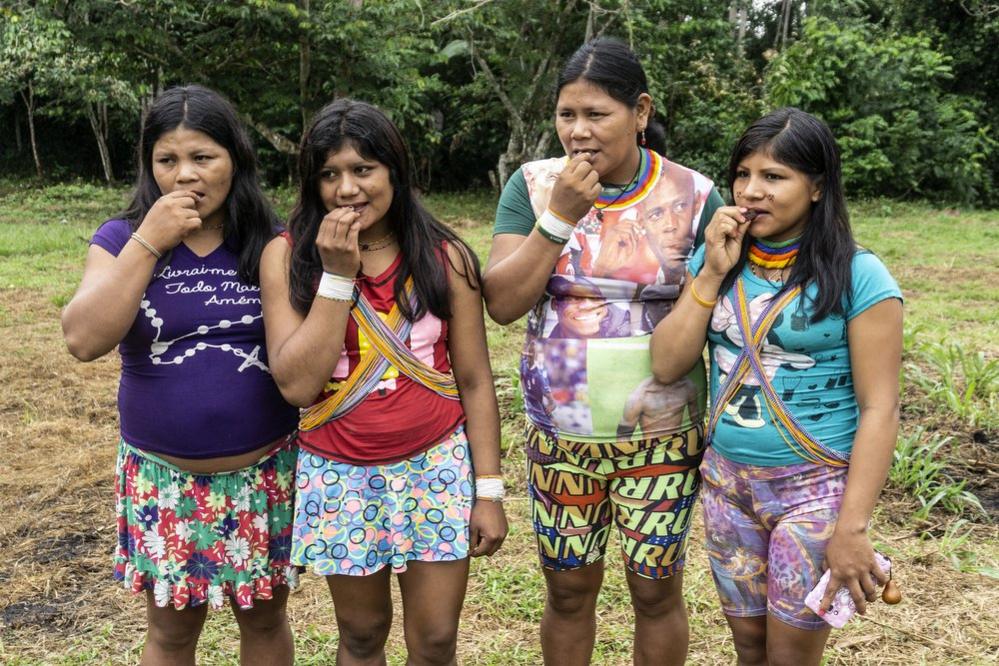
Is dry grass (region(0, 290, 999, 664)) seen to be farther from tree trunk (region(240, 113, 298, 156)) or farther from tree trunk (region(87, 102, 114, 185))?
tree trunk (region(87, 102, 114, 185))

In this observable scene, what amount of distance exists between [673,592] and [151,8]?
11278 millimetres

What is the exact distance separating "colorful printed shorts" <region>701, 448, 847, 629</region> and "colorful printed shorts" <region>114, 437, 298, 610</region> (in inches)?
43.1

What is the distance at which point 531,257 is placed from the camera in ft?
6.88

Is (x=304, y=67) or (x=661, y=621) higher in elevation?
(x=304, y=67)

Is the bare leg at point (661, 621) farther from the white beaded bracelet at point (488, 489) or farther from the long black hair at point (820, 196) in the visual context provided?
the long black hair at point (820, 196)

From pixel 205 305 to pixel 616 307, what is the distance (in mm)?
991

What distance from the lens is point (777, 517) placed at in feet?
6.66

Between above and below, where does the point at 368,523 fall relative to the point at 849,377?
below

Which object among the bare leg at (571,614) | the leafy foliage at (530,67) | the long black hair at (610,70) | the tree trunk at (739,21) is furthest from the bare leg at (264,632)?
the tree trunk at (739,21)

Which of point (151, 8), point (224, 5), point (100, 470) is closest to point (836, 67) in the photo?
point (224, 5)

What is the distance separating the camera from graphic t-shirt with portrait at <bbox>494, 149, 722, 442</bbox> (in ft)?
7.17

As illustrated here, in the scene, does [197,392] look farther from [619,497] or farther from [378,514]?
[619,497]

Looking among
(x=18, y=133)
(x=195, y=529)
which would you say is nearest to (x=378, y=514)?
(x=195, y=529)

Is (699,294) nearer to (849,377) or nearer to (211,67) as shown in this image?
(849,377)
